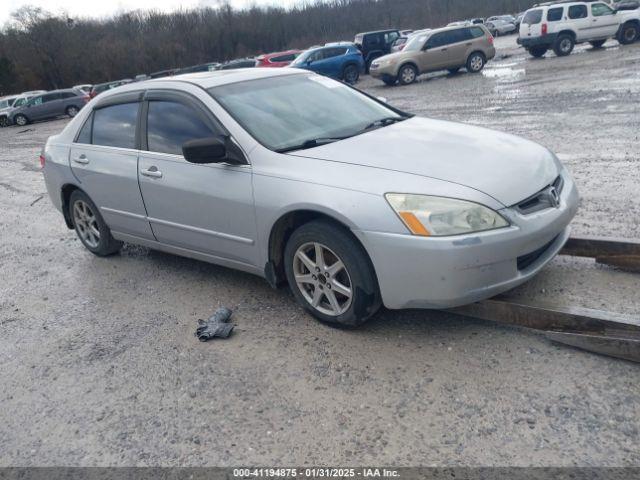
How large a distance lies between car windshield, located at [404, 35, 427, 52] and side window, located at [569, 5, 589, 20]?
18.8 ft

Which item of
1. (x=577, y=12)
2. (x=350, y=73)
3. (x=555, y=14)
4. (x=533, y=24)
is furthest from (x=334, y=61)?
(x=577, y=12)

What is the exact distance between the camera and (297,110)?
440 cm

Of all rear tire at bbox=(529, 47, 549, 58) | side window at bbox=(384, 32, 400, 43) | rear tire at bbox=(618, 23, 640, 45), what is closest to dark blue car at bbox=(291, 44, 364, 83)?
side window at bbox=(384, 32, 400, 43)

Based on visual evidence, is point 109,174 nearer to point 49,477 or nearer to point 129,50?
point 49,477

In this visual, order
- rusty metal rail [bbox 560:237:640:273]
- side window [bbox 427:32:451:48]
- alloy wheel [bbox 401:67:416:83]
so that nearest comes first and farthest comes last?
rusty metal rail [bbox 560:237:640:273] → alloy wheel [bbox 401:67:416:83] → side window [bbox 427:32:451:48]

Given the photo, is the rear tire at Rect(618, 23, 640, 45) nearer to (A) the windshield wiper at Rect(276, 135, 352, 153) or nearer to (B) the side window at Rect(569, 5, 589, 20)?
(B) the side window at Rect(569, 5, 589, 20)

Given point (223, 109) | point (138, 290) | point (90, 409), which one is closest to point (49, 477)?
point (90, 409)

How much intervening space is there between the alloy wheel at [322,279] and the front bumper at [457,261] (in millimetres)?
316

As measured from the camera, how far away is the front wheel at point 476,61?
21.6 meters

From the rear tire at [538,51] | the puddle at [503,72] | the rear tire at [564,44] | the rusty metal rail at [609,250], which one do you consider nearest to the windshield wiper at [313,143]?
the rusty metal rail at [609,250]

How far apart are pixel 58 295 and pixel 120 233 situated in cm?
75

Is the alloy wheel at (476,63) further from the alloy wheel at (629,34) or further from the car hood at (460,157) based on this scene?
the car hood at (460,157)

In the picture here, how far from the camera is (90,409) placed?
10.9 feet

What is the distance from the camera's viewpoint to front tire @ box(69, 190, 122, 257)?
5590 millimetres
